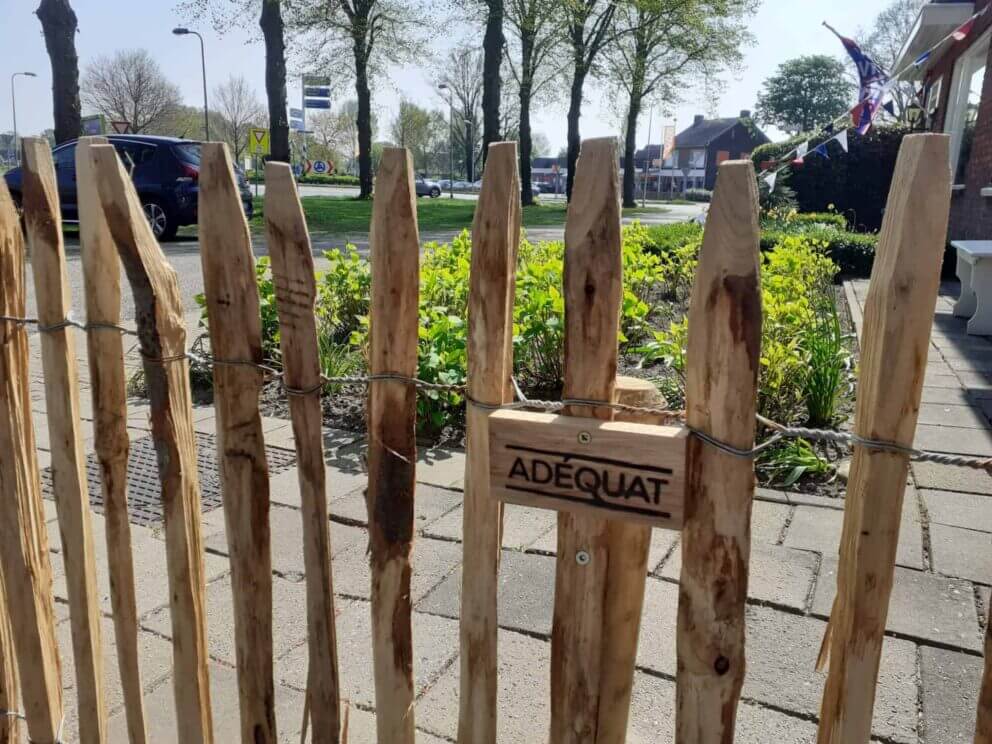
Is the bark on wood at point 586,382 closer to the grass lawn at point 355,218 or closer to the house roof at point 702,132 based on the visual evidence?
the grass lawn at point 355,218

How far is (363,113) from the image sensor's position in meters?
26.1

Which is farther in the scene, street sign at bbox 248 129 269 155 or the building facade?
the building facade

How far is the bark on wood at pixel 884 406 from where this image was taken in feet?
3.22

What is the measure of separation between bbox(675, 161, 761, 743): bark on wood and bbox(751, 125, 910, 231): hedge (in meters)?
16.8

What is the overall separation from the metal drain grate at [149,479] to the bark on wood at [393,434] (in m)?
1.85

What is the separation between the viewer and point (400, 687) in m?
1.54

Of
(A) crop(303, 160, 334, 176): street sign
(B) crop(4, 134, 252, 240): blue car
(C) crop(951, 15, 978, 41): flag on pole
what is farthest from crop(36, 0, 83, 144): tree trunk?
(A) crop(303, 160, 334, 176): street sign

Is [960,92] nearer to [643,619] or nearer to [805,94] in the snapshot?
[643,619]

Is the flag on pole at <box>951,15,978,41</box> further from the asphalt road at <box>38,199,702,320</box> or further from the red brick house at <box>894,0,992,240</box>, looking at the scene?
the asphalt road at <box>38,199,702,320</box>

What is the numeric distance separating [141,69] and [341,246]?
140 feet

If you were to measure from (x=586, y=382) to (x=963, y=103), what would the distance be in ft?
44.2

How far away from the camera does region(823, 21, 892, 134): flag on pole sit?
1136 cm

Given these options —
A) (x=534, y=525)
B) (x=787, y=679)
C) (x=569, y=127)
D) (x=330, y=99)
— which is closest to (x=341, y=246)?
(x=534, y=525)

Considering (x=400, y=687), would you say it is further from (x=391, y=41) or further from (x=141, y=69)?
(x=141, y=69)
